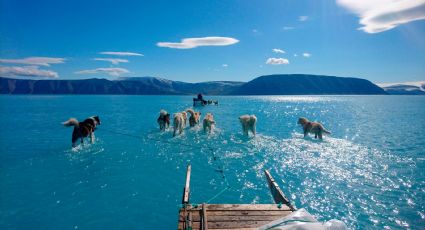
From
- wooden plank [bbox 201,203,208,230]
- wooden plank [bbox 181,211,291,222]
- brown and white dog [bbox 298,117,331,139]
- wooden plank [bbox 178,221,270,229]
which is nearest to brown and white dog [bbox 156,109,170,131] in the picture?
brown and white dog [bbox 298,117,331,139]

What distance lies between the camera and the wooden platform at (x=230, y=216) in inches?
294

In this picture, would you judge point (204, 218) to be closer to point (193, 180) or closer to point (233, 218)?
point (233, 218)

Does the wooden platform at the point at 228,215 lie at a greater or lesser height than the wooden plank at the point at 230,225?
greater

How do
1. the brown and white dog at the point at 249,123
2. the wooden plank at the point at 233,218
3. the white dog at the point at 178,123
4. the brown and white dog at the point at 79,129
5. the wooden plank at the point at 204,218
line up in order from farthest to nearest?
1. the white dog at the point at 178,123
2. the brown and white dog at the point at 249,123
3. the brown and white dog at the point at 79,129
4. the wooden plank at the point at 233,218
5. the wooden plank at the point at 204,218

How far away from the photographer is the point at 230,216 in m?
7.95

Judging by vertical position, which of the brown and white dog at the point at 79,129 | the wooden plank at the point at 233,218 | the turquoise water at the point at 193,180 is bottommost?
the turquoise water at the point at 193,180

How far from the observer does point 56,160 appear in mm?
16656

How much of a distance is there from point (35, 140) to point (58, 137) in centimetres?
197

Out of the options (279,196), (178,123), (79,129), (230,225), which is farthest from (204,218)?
(178,123)

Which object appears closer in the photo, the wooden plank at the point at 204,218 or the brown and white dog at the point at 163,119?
the wooden plank at the point at 204,218

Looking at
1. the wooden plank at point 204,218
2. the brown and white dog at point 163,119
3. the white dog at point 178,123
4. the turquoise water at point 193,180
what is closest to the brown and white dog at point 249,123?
the turquoise water at point 193,180

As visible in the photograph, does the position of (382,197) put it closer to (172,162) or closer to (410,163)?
(410,163)

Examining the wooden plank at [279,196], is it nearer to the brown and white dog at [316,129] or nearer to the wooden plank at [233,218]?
the wooden plank at [233,218]

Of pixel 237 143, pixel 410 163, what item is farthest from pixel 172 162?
pixel 410 163
